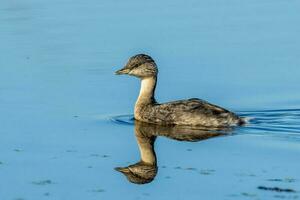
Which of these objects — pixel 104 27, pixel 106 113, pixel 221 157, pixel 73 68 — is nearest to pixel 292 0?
pixel 104 27

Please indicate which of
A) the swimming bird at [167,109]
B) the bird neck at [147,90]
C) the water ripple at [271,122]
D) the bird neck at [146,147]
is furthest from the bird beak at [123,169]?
the bird neck at [147,90]

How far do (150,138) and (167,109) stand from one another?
1135 mm

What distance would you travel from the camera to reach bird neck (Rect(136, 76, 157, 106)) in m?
17.6

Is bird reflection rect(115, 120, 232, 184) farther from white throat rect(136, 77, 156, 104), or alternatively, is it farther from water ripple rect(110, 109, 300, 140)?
white throat rect(136, 77, 156, 104)

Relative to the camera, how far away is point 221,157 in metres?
14.1

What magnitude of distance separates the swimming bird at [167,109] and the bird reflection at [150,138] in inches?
5.2

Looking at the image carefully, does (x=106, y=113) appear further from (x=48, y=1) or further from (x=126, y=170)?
(x=48, y=1)

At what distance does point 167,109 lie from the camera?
55.2 feet

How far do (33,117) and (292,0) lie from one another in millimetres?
10153

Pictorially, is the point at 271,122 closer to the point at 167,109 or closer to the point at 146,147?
the point at 167,109

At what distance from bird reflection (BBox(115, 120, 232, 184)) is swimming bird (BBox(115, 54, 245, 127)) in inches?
5.2

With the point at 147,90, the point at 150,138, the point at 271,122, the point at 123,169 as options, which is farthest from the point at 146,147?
the point at 147,90

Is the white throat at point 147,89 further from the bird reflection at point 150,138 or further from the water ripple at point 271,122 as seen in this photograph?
the bird reflection at point 150,138

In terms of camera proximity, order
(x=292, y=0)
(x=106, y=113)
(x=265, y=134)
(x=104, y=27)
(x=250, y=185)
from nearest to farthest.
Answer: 1. (x=250, y=185)
2. (x=265, y=134)
3. (x=106, y=113)
4. (x=104, y=27)
5. (x=292, y=0)
